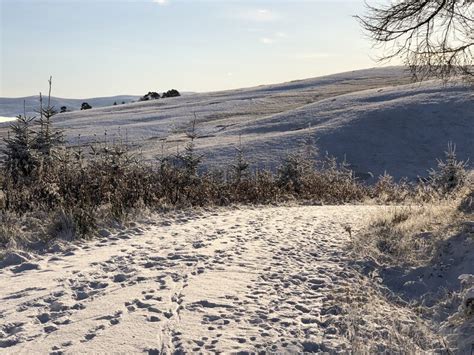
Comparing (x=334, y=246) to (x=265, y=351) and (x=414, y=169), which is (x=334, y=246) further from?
(x=414, y=169)

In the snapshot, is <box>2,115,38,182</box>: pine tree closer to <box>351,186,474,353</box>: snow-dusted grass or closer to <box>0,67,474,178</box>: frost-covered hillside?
<box>351,186,474,353</box>: snow-dusted grass

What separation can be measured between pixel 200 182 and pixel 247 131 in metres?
23.0

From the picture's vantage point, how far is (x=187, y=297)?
17.1ft

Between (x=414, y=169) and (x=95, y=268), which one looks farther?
(x=414, y=169)

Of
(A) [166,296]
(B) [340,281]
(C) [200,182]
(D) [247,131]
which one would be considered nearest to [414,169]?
(D) [247,131]

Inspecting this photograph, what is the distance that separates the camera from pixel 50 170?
9.69 metres

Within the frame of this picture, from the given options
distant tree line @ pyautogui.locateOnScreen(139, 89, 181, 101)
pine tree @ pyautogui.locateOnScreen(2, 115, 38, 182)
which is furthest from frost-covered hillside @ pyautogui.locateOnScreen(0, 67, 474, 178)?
distant tree line @ pyautogui.locateOnScreen(139, 89, 181, 101)

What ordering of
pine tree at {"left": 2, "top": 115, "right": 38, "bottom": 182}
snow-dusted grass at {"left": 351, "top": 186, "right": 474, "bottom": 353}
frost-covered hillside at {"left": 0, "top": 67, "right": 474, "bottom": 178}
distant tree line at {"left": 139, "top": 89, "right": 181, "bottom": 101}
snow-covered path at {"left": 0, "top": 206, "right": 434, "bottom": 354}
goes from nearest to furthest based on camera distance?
snow-covered path at {"left": 0, "top": 206, "right": 434, "bottom": 354} → snow-dusted grass at {"left": 351, "top": 186, "right": 474, "bottom": 353} → pine tree at {"left": 2, "top": 115, "right": 38, "bottom": 182} → frost-covered hillside at {"left": 0, "top": 67, "right": 474, "bottom": 178} → distant tree line at {"left": 139, "top": 89, "right": 181, "bottom": 101}

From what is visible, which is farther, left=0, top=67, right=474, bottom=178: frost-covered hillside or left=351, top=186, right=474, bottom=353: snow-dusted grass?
left=0, top=67, right=474, bottom=178: frost-covered hillside

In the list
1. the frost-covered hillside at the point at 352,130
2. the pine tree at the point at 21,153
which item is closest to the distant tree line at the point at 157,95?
the frost-covered hillside at the point at 352,130

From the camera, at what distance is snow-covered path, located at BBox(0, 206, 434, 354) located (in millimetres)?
4289

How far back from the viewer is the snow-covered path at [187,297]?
4289mm

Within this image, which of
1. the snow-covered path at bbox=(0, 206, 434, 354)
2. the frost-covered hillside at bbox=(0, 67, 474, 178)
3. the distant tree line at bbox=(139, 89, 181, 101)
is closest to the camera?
the snow-covered path at bbox=(0, 206, 434, 354)

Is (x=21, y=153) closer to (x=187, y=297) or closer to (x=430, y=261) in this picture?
(x=187, y=297)
